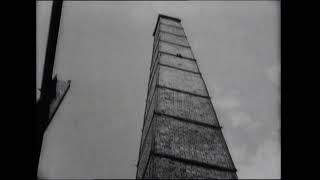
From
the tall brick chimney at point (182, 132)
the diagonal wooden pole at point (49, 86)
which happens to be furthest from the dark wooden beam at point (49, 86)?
the tall brick chimney at point (182, 132)

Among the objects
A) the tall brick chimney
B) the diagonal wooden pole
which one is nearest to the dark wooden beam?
the diagonal wooden pole

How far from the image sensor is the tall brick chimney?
6855 mm

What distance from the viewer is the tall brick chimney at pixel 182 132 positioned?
6855 millimetres

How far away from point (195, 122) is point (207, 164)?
1.39 metres

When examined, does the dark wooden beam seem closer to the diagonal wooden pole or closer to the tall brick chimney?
the diagonal wooden pole

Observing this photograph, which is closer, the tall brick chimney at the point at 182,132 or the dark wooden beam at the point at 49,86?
the dark wooden beam at the point at 49,86

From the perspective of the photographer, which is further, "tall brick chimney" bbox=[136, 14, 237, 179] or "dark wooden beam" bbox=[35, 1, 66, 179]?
"tall brick chimney" bbox=[136, 14, 237, 179]

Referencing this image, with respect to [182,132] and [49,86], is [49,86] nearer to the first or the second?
[49,86]

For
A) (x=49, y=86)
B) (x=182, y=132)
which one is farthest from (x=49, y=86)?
(x=182, y=132)

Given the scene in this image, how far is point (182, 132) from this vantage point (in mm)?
7793

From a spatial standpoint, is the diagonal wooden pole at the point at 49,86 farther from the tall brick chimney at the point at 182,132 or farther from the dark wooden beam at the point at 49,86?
the tall brick chimney at the point at 182,132

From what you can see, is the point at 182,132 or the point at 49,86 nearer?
the point at 49,86
